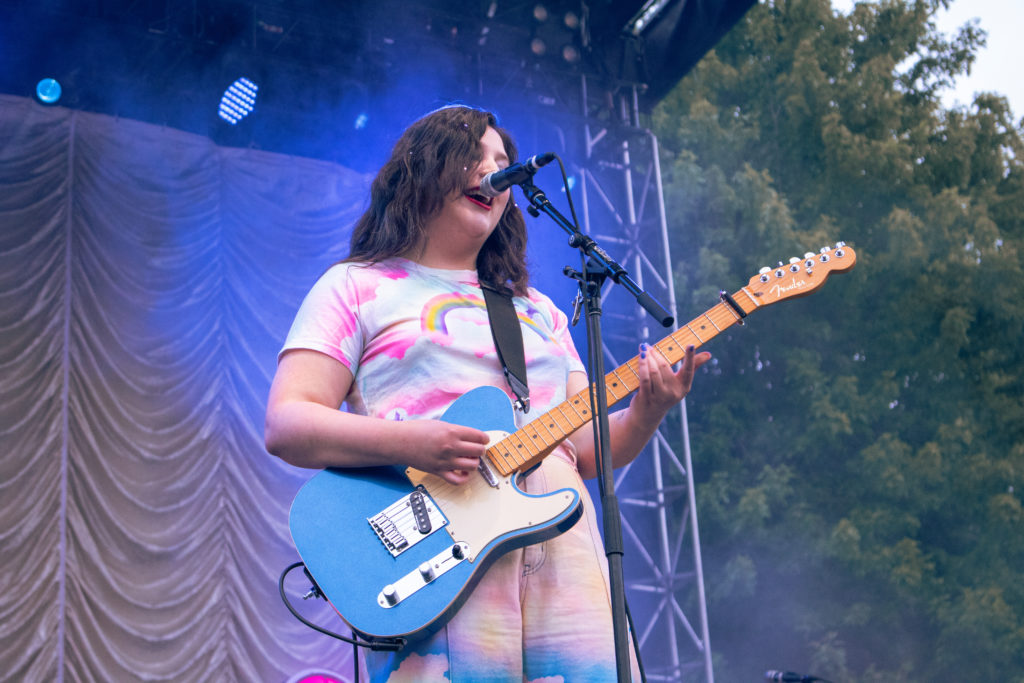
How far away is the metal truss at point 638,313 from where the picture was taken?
8.12 metres

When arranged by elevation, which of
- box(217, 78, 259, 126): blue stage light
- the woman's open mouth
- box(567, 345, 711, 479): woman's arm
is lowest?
box(567, 345, 711, 479): woman's arm

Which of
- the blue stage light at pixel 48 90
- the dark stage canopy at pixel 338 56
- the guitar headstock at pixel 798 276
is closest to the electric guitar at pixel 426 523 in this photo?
the guitar headstock at pixel 798 276

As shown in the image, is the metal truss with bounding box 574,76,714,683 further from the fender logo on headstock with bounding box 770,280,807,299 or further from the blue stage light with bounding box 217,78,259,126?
the fender logo on headstock with bounding box 770,280,807,299

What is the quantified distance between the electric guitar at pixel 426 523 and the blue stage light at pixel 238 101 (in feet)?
20.5

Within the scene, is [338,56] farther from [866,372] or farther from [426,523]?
[866,372]

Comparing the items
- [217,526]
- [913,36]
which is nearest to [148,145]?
[217,526]

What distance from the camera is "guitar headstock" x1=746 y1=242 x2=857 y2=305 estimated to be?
247cm

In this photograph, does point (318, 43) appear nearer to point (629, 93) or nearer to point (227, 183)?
point (227, 183)

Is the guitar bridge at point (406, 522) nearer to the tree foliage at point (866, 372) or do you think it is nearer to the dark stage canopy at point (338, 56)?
the dark stage canopy at point (338, 56)

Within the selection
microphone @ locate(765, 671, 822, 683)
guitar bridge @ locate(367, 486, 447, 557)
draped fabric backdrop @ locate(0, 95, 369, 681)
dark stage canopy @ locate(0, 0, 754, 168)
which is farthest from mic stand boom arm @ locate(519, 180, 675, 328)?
Answer: draped fabric backdrop @ locate(0, 95, 369, 681)

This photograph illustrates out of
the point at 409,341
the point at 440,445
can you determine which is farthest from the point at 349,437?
the point at 409,341

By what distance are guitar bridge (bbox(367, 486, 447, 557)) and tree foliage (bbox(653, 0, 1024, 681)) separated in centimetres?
1338

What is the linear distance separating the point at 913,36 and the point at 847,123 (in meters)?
2.31

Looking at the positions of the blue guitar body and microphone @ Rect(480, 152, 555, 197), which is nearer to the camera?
the blue guitar body
